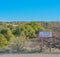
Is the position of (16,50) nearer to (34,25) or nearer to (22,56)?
(22,56)

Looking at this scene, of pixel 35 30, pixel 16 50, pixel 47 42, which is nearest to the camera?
pixel 16 50

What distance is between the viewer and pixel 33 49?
83.0ft

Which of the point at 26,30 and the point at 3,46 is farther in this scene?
the point at 26,30

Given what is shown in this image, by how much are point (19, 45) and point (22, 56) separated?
4.81 meters

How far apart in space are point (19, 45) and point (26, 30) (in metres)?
13.3

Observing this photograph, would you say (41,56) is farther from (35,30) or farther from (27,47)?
(35,30)

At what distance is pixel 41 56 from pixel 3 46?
6.56 meters

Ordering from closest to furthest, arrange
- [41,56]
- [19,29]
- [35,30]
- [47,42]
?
[41,56], [47,42], [19,29], [35,30]

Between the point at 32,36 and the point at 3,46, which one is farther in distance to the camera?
the point at 32,36

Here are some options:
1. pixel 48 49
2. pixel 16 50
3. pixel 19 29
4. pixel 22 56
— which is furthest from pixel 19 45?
pixel 19 29

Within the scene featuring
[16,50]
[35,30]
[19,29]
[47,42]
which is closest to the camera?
[16,50]

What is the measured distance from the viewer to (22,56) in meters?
20.5

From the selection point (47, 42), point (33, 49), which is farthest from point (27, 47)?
point (47, 42)

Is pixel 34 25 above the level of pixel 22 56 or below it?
above
